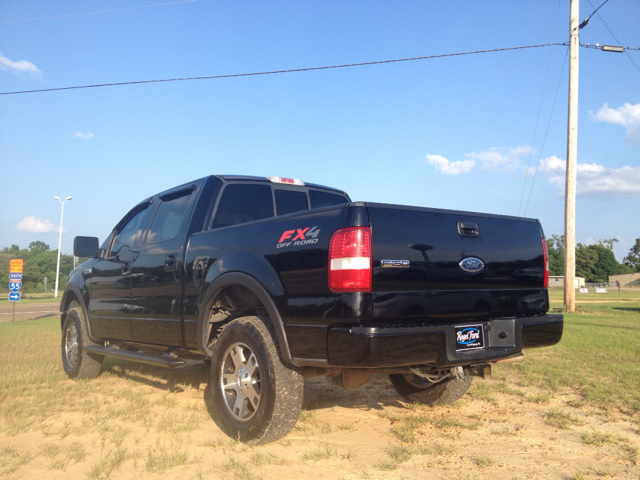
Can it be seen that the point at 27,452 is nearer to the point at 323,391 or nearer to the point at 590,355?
the point at 323,391

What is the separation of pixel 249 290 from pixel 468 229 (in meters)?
1.68

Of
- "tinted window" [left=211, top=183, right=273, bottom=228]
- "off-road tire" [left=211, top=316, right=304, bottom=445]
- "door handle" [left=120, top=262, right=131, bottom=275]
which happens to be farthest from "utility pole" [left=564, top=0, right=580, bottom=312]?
"off-road tire" [left=211, top=316, right=304, bottom=445]

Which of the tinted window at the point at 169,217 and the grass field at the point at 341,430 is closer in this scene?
the grass field at the point at 341,430

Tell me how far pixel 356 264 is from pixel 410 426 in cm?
179

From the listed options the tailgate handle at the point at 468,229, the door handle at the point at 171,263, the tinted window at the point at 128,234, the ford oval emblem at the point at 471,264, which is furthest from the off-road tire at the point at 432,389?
the tinted window at the point at 128,234

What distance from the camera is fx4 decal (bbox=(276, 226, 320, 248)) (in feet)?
10.6

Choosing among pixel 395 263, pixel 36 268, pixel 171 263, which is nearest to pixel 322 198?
pixel 171 263

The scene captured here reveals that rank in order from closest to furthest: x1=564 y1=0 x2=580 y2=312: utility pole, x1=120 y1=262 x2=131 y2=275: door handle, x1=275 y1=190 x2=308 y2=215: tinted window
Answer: x1=275 y1=190 x2=308 y2=215: tinted window → x1=120 y1=262 x2=131 y2=275: door handle → x1=564 y1=0 x2=580 y2=312: utility pole

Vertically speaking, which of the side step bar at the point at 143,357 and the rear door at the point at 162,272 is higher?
the rear door at the point at 162,272

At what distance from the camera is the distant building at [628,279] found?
110000 millimetres

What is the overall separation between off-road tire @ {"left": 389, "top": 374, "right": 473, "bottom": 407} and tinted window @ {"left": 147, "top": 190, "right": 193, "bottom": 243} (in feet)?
8.35

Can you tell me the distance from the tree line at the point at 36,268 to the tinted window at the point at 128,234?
7603 cm

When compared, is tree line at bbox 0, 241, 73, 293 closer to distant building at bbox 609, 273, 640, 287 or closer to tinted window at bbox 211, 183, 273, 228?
tinted window at bbox 211, 183, 273, 228

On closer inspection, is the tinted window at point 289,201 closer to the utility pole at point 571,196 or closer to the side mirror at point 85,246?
the side mirror at point 85,246
